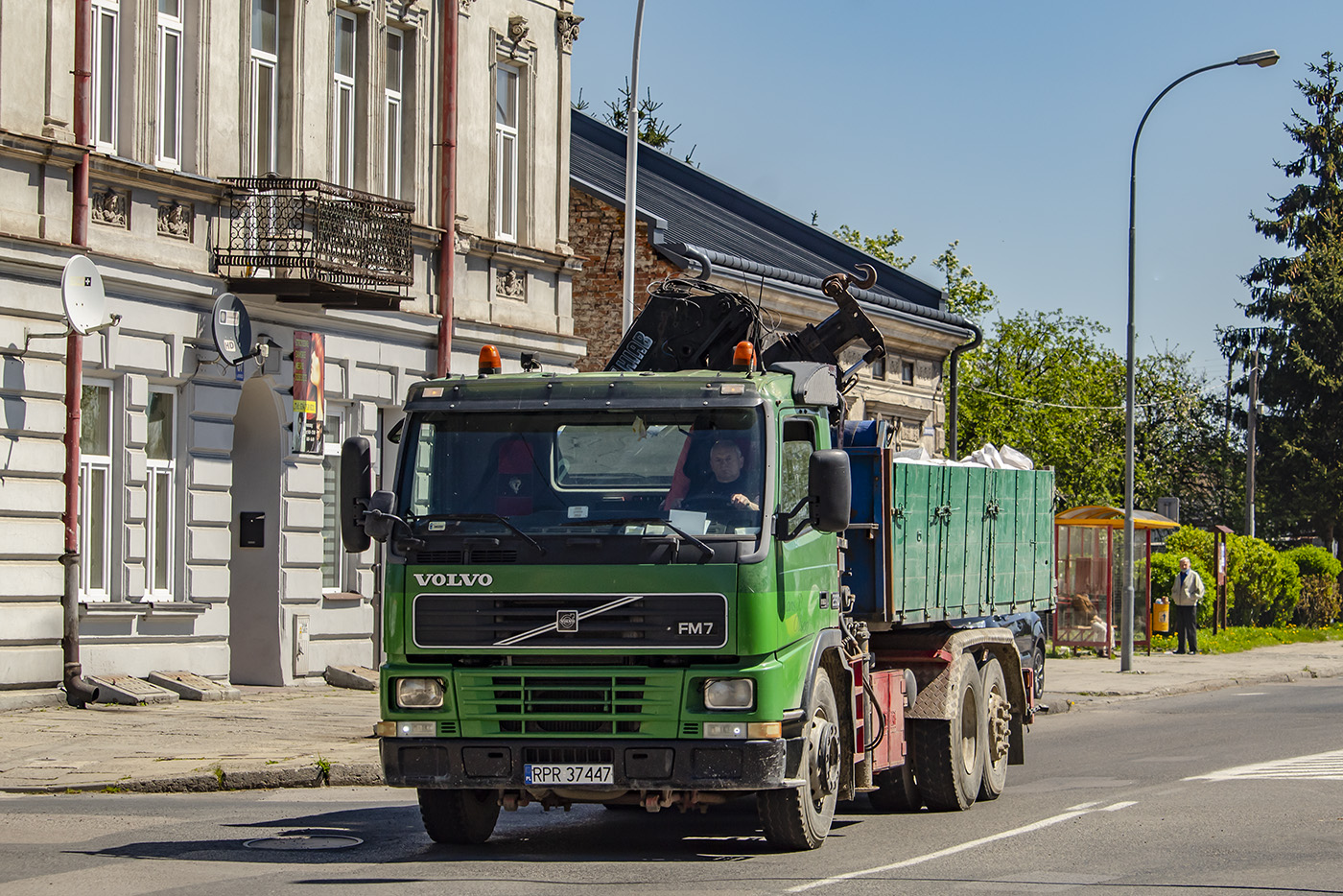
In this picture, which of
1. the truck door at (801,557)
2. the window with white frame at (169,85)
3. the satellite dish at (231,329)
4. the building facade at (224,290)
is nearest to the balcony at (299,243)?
the building facade at (224,290)

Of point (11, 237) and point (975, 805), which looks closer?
point (975, 805)

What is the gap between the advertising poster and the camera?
22000mm

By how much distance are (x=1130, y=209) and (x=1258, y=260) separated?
35.1 metres

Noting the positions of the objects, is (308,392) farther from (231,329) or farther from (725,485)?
(725,485)

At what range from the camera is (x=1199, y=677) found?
28828 millimetres

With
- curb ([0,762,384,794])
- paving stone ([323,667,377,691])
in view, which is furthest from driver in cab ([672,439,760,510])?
paving stone ([323,667,377,691])

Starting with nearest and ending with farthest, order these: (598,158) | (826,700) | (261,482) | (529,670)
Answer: (529,670), (826,700), (261,482), (598,158)

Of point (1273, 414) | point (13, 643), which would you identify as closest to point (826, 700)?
point (13, 643)

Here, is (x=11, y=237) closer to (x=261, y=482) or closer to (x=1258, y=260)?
(x=261, y=482)

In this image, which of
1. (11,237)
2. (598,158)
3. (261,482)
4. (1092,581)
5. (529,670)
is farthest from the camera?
(598,158)

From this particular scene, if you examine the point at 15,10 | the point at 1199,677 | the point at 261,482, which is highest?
the point at 15,10

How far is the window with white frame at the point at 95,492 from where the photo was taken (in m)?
19.2

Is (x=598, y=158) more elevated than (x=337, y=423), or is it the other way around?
(x=598, y=158)

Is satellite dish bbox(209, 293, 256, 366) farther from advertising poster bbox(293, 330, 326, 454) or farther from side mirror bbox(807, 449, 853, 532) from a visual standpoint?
side mirror bbox(807, 449, 853, 532)
